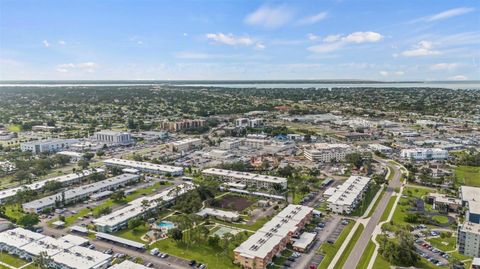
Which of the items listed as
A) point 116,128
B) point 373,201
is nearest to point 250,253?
point 373,201

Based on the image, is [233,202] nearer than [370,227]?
No

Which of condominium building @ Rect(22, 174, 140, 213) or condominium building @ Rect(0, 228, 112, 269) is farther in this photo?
condominium building @ Rect(22, 174, 140, 213)

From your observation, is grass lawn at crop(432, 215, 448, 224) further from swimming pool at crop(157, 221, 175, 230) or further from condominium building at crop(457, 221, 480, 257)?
swimming pool at crop(157, 221, 175, 230)

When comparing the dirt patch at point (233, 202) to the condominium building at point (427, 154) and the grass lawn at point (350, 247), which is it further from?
the condominium building at point (427, 154)

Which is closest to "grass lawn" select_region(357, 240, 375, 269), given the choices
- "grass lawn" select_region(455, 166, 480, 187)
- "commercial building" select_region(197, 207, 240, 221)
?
"commercial building" select_region(197, 207, 240, 221)

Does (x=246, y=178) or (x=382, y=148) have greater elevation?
(x=382, y=148)

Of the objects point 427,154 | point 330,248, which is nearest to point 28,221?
point 330,248

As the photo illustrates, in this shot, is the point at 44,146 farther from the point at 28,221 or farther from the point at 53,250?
the point at 53,250
